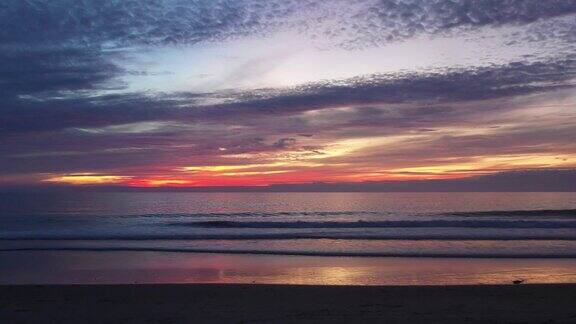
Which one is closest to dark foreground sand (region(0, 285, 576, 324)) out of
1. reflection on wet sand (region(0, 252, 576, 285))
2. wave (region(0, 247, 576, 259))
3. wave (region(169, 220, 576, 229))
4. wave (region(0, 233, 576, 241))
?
reflection on wet sand (region(0, 252, 576, 285))

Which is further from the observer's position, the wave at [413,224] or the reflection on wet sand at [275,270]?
the wave at [413,224]

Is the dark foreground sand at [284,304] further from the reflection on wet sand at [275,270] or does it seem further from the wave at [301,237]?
the wave at [301,237]

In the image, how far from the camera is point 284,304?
11.7 m

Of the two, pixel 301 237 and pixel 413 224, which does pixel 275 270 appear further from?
pixel 413 224

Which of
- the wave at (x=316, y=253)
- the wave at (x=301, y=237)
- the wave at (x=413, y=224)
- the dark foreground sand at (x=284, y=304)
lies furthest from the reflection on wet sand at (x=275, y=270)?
the wave at (x=413, y=224)

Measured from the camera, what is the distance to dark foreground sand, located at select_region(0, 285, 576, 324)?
10.4 meters

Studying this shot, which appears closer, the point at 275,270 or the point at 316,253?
the point at 275,270

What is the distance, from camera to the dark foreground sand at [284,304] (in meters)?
10.4

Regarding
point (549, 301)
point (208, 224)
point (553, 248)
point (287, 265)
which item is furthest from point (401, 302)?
point (208, 224)

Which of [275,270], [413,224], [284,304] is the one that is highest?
[284,304]

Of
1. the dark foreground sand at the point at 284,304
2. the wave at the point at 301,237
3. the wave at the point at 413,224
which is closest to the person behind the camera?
the dark foreground sand at the point at 284,304

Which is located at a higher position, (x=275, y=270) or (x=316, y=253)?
(x=275, y=270)

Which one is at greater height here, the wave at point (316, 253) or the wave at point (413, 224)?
the wave at point (316, 253)

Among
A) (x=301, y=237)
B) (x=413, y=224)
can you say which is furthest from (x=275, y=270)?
(x=413, y=224)
